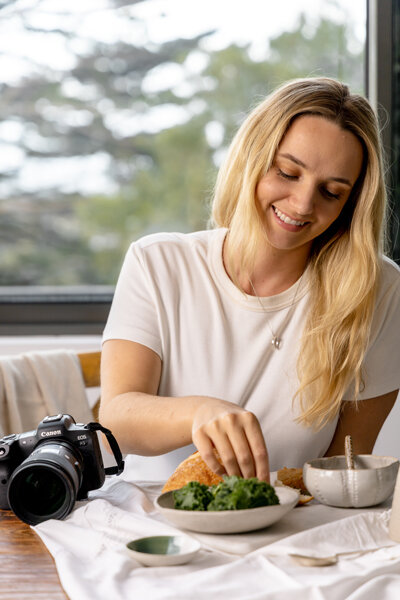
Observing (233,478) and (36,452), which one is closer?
(233,478)

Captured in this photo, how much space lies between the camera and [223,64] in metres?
2.59

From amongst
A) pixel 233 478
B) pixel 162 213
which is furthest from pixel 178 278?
pixel 162 213

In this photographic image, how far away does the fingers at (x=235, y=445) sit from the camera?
0.99 meters

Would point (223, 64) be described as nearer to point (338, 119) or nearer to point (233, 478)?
point (338, 119)

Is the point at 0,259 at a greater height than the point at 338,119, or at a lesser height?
lesser

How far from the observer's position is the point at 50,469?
984mm

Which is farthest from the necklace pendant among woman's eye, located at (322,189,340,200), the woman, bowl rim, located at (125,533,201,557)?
bowl rim, located at (125,533,201,557)

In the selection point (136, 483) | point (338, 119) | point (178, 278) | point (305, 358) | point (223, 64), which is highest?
point (223, 64)

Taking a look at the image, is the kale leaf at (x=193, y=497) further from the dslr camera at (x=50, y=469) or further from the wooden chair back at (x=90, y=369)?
the wooden chair back at (x=90, y=369)

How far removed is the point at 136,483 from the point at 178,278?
517mm

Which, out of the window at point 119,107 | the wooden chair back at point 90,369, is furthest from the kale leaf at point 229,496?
the window at point 119,107

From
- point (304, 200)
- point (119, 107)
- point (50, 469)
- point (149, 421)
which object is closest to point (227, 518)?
point (50, 469)

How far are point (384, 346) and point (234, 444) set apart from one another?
2.21 ft

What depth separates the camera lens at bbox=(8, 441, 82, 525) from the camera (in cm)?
99
